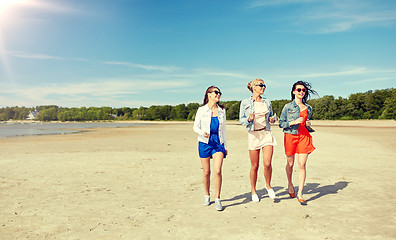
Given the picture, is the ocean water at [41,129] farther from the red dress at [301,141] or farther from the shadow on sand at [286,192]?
the red dress at [301,141]

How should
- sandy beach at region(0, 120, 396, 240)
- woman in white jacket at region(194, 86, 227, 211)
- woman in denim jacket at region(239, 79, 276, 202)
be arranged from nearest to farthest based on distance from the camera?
sandy beach at region(0, 120, 396, 240)
woman in white jacket at region(194, 86, 227, 211)
woman in denim jacket at region(239, 79, 276, 202)

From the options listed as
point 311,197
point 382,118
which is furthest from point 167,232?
point 382,118

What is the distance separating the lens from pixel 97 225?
4.57 m

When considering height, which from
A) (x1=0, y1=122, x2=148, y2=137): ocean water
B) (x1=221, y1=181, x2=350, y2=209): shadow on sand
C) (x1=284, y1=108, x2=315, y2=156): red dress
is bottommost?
(x1=0, y1=122, x2=148, y2=137): ocean water

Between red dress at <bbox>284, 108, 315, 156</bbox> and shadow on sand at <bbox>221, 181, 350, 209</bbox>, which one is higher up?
red dress at <bbox>284, 108, 315, 156</bbox>

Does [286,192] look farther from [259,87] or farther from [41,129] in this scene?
[41,129]

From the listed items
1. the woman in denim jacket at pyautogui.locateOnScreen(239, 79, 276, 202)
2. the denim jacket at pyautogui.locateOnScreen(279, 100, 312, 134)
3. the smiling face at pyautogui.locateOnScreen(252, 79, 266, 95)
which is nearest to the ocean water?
the woman in denim jacket at pyautogui.locateOnScreen(239, 79, 276, 202)

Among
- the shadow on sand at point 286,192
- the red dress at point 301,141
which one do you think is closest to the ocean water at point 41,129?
the shadow on sand at point 286,192

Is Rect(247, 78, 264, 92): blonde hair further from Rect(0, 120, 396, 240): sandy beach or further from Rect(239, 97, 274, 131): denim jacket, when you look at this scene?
Rect(0, 120, 396, 240): sandy beach

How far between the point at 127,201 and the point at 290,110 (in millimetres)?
3836

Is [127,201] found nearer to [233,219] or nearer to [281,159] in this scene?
[233,219]

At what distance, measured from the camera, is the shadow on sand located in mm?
5891

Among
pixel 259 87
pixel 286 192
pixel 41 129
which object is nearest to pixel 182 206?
pixel 286 192

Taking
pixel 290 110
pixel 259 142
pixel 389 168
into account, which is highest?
pixel 290 110
